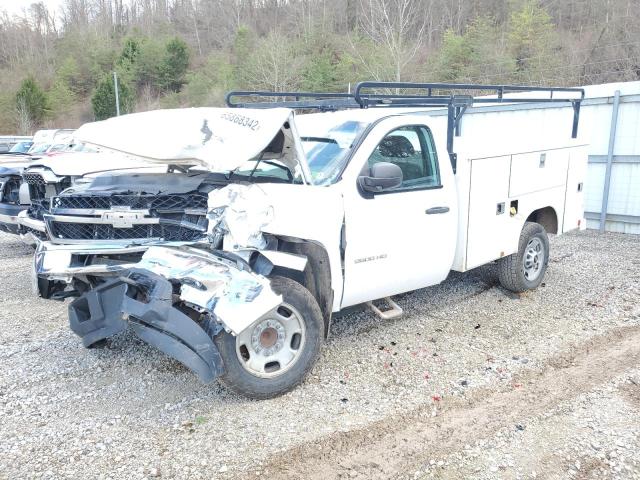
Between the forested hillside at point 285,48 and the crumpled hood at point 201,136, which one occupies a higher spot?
the forested hillside at point 285,48

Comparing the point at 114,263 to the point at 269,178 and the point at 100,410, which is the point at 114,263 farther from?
the point at 269,178

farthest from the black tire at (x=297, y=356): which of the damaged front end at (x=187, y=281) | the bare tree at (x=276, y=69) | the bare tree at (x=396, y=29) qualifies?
the bare tree at (x=276, y=69)

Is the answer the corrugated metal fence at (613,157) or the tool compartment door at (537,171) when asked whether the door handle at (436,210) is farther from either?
the corrugated metal fence at (613,157)

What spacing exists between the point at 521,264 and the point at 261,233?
11.8 ft

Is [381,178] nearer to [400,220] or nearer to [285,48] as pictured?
[400,220]

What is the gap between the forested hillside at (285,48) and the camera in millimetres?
34375

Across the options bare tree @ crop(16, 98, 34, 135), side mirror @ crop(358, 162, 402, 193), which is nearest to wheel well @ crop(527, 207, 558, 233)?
side mirror @ crop(358, 162, 402, 193)

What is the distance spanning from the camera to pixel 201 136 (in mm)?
4160

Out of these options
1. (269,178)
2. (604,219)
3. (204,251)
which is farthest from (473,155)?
(604,219)

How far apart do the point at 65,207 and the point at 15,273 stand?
13.4 ft

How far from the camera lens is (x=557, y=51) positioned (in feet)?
119

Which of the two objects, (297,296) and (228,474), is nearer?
(228,474)

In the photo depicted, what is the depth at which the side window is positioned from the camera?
4918mm

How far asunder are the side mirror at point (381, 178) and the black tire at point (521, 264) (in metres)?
2.44
